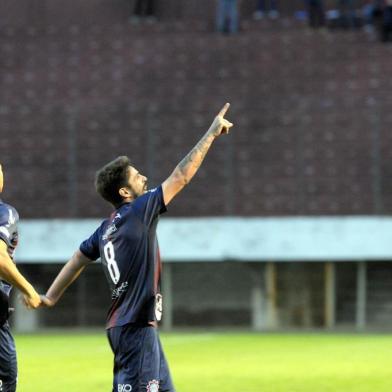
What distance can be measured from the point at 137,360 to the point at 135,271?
48cm

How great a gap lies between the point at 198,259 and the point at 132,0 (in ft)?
31.5

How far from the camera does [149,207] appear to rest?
651 cm

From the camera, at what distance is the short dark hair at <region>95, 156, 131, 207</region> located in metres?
6.50

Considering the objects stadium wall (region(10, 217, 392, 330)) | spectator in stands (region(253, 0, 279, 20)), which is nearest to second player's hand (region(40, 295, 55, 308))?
stadium wall (region(10, 217, 392, 330))

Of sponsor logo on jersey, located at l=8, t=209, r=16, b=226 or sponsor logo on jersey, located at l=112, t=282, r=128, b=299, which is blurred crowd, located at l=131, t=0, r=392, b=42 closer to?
sponsor logo on jersey, located at l=8, t=209, r=16, b=226

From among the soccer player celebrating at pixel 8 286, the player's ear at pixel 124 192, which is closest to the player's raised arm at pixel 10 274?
the soccer player celebrating at pixel 8 286

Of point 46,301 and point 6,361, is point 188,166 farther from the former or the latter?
point 6,361

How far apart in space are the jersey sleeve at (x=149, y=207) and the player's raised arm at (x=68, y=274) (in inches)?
23.2

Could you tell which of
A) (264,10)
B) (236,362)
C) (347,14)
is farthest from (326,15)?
(236,362)

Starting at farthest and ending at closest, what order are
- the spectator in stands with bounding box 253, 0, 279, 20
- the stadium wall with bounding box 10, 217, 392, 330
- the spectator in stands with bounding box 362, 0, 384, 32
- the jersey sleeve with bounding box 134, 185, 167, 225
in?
the spectator in stands with bounding box 253, 0, 279, 20
the spectator in stands with bounding box 362, 0, 384, 32
the stadium wall with bounding box 10, 217, 392, 330
the jersey sleeve with bounding box 134, 185, 167, 225

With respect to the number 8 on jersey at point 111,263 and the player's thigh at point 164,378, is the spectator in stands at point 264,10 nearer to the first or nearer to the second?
the number 8 on jersey at point 111,263

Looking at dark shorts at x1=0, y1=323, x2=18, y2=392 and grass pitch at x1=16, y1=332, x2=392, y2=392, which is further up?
dark shorts at x1=0, y1=323, x2=18, y2=392

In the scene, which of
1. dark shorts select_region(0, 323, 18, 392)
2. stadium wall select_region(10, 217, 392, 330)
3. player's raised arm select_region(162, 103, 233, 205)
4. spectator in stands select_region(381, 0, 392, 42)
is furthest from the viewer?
spectator in stands select_region(381, 0, 392, 42)

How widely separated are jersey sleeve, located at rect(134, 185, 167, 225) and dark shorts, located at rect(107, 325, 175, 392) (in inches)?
23.8
